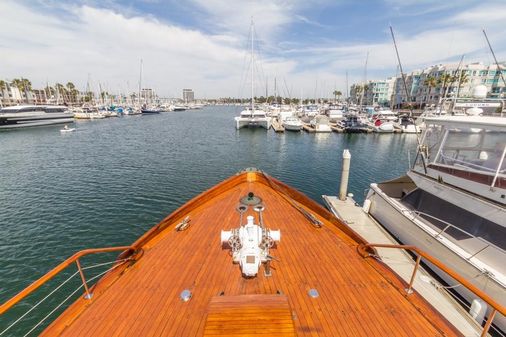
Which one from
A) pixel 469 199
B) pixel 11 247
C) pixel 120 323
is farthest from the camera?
pixel 11 247

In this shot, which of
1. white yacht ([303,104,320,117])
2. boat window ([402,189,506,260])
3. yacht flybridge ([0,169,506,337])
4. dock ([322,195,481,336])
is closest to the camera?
yacht flybridge ([0,169,506,337])

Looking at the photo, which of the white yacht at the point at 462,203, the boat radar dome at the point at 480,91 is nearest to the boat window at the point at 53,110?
the white yacht at the point at 462,203

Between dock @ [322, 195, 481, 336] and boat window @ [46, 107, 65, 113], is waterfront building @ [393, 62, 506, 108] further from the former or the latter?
boat window @ [46, 107, 65, 113]

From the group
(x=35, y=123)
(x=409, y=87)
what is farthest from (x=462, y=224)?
(x=409, y=87)

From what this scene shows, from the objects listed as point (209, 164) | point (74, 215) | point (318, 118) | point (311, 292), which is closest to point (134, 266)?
point (311, 292)

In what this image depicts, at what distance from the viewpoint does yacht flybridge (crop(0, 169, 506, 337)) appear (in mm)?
3903

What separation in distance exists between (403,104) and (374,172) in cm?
8529

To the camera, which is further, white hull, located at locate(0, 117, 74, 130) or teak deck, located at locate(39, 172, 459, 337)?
white hull, located at locate(0, 117, 74, 130)

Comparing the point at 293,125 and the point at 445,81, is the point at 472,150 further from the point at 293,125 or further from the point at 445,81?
the point at 445,81

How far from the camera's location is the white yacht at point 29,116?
54.0 meters

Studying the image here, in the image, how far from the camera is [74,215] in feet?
45.9

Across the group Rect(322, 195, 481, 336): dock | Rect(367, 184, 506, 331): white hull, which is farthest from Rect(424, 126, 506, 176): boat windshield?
Rect(322, 195, 481, 336): dock

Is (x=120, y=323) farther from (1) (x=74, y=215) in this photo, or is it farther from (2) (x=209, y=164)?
(2) (x=209, y=164)

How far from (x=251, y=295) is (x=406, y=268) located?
7798mm
